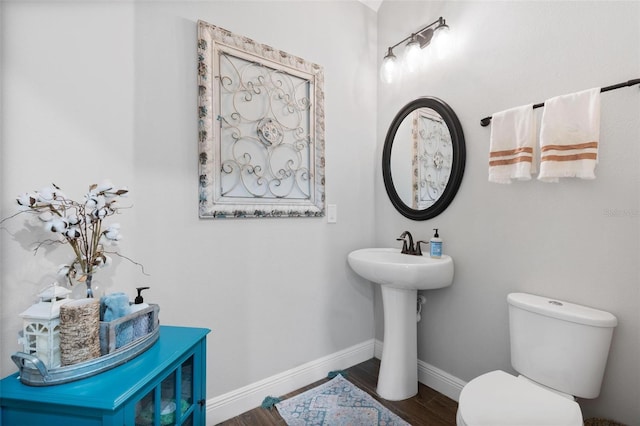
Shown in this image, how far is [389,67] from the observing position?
77.5 inches

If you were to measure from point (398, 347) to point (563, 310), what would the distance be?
84 centimetres

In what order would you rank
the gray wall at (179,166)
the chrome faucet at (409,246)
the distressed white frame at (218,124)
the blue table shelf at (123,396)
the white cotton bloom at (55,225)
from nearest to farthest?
the blue table shelf at (123,396), the white cotton bloom at (55,225), the gray wall at (179,166), the distressed white frame at (218,124), the chrome faucet at (409,246)

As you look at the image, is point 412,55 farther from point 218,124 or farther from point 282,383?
point 282,383

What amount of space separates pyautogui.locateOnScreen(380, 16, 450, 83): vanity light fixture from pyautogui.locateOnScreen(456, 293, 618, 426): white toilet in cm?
146

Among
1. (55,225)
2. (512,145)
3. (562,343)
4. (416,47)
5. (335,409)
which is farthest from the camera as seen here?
(416,47)

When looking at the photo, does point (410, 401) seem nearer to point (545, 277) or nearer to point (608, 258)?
point (545, 277)

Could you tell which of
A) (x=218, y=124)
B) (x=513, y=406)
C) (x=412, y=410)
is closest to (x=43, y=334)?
(x=218, y=124)

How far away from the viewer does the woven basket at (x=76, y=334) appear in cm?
83

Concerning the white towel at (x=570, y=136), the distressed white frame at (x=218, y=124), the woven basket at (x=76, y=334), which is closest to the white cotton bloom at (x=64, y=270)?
the woven basket at (x=76, y=334)

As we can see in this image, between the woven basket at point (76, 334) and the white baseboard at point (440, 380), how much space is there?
1.77 metres

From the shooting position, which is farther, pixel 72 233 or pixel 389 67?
pixel 389 67

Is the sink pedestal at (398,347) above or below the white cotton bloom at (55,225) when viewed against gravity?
below

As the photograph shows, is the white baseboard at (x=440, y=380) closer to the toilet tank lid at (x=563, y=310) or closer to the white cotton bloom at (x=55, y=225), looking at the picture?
the toilet tank lid at (x=563, y=310)

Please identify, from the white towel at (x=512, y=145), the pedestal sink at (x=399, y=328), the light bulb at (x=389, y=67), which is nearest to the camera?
the white towel at (x=512, y=145)
